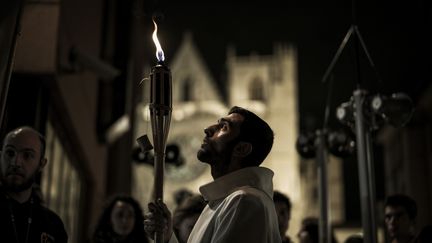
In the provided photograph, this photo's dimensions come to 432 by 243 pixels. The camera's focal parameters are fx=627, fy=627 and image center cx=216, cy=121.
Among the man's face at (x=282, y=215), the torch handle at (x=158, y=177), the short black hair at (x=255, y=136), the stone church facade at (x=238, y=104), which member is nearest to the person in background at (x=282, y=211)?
the man's face at (x=282, y=215)

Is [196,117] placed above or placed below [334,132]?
above

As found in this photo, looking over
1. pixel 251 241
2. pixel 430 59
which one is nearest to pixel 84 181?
pixel 430 59

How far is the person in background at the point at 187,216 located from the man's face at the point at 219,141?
152 cm

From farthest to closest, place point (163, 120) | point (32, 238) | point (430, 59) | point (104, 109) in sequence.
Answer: point (104, 109) < point (430, 59) < point (32, 238) < point (163, 120)

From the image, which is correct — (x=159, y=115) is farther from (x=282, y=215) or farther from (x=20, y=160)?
(x=282, y=215)

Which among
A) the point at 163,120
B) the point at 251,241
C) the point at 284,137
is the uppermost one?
the point at 284,137

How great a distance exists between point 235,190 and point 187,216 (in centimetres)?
168

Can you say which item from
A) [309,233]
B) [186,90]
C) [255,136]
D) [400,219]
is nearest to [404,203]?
[400,219]

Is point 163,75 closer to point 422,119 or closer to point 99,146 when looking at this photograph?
point 99,146

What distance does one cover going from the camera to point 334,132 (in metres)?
5.11

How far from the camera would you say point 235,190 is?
8.38 feet

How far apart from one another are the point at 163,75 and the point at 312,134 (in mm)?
3304

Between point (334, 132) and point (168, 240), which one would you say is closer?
point (168, 240)

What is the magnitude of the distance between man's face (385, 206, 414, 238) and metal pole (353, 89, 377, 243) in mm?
384
